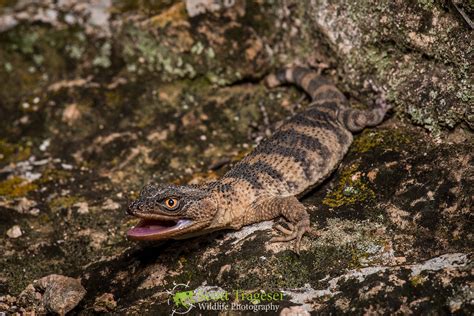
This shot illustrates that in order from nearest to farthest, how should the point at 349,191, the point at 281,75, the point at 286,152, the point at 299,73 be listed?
1. the point at 349,191
2. the point at 286,152
3. the point at 299,73
4. the point at 281,75

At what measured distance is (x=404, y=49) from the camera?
647 cm

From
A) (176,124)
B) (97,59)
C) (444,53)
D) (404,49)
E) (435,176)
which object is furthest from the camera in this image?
(97,59)

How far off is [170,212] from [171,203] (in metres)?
0.10

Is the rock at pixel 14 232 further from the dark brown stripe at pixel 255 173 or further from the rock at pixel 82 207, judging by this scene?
the dark brown stripe at pixel 255 173

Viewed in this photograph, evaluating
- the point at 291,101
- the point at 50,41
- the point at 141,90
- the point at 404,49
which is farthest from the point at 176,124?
the point at 404,49

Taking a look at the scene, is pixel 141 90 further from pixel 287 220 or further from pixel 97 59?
pixel 287 220

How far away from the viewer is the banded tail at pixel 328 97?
6.75 m

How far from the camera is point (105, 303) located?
560cm

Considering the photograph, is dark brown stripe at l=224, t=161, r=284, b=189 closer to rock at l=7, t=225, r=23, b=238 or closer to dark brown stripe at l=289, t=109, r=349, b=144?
dark brown stripe at l=289, t=109, r=349, b=144

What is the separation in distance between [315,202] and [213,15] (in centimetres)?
363

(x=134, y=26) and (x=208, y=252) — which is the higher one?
(x=134, y=26)

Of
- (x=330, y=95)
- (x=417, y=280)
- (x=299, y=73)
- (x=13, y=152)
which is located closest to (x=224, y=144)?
(x=299, y=73)

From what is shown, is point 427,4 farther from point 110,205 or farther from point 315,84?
point 110,205

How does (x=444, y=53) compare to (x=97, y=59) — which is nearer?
(x=444, y=53)
